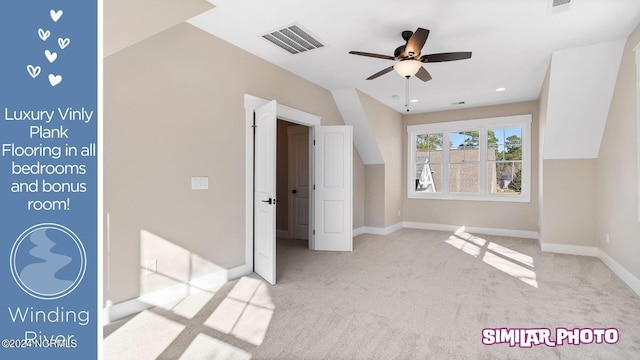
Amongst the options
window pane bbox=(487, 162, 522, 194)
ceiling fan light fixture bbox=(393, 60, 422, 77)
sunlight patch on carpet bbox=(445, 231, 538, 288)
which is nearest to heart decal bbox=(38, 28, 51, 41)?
ceiling fan light fixture bbox=(393, 60, 422, 77)

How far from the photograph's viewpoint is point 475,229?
21.5 ft

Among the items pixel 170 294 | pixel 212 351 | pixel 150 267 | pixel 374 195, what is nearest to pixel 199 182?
pixel 150 267

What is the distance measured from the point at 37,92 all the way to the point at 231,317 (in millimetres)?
2026

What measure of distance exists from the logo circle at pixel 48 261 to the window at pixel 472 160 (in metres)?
6.71

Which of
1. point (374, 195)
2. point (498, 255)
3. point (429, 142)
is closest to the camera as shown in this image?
point (498, 255)

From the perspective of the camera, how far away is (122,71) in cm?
257

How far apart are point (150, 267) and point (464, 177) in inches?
244

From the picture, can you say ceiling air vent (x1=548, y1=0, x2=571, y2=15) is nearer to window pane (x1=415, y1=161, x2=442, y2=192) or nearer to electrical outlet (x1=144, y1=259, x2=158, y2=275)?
electrical outlet (x1=144, y1=259, x2=158, y2=275)

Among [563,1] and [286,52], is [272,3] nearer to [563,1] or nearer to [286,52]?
[286,52]

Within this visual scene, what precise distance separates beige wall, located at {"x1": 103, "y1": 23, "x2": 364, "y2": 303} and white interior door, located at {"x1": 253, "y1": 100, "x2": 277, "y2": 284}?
0.19 m

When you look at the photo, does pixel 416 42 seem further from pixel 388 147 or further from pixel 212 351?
pixel 388 147

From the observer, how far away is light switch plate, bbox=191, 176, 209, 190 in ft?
10.3

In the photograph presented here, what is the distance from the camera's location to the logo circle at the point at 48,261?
1.29 metres

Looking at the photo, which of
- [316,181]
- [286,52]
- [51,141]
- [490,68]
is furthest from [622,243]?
[51,141]
